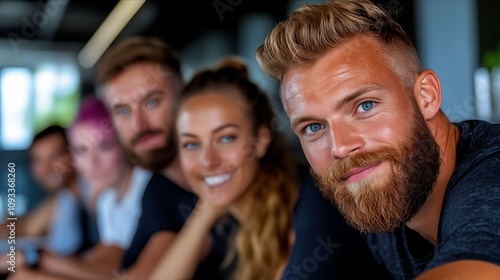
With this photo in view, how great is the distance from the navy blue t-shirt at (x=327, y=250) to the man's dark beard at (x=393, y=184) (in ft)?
1.09

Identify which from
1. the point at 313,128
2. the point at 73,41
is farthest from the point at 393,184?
the point at 73,41

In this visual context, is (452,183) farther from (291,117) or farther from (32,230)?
(32,230)

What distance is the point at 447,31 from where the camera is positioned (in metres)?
2.04

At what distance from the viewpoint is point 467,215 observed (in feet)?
2.58

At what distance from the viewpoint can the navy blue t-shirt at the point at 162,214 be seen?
5.48 ft

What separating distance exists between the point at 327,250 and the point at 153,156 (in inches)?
23.7

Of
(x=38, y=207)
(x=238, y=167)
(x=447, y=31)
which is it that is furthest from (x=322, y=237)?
(x=447, y=31)

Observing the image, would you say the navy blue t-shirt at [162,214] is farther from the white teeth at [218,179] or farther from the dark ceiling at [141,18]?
the dark ceiling at [141,18]

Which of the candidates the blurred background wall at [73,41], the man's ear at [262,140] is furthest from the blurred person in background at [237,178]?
the blurred background wall at [73,41]

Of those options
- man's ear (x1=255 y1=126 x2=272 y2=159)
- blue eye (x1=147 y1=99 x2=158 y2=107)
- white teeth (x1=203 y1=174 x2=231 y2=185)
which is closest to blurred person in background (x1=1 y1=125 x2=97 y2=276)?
blue eye (x1=147 y1=99 x2=158 y2=107)

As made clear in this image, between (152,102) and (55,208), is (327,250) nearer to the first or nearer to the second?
(152,102)

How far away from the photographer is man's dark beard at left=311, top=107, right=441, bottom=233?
101 centimetres

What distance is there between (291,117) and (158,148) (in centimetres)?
68

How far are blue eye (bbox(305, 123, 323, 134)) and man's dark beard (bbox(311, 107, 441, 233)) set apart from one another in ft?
0.26
